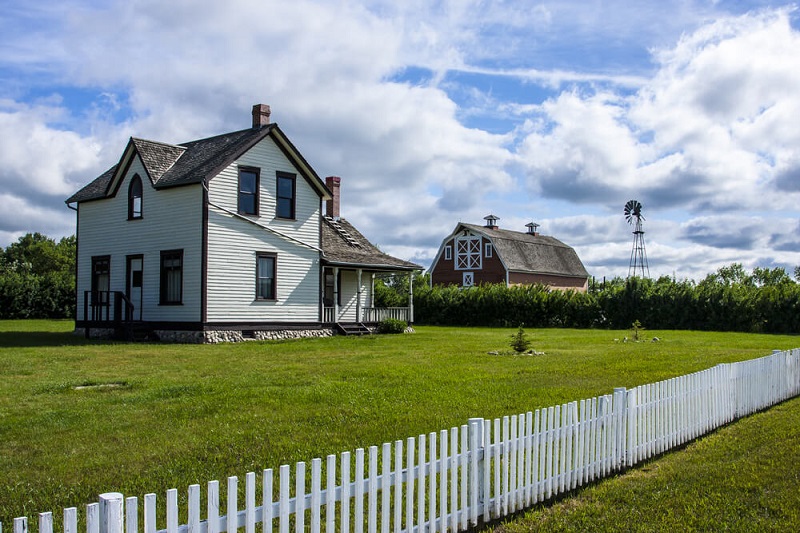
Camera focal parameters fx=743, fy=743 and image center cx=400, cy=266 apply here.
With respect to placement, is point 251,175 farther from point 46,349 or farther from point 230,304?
point 46,349

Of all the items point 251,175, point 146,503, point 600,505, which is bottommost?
point 600,505

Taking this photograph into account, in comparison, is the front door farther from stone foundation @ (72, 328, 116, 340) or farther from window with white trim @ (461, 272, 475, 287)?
window with white trim @ (461, 272, 475, 287)

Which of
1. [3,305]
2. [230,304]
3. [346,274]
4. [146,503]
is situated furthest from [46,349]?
[3,305]

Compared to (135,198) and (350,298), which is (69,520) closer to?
(135,198)

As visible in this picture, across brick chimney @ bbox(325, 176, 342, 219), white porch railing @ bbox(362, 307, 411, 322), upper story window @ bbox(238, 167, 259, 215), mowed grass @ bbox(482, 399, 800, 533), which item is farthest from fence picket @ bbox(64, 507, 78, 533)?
brick chimney @ bbox(325, 176, 342, 219)

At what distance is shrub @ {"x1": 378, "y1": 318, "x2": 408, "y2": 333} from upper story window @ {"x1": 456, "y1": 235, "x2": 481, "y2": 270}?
102 feet

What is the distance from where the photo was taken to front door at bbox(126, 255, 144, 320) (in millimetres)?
28625

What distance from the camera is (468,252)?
64500mm

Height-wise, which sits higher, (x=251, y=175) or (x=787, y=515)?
(x=251, y=175)

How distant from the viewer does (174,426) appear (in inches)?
398

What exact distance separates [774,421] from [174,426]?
895 centimetres

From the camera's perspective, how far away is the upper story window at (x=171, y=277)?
2709 centimetres

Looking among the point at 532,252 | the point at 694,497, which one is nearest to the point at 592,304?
the point at 532,252

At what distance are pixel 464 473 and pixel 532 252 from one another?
6212 cm
